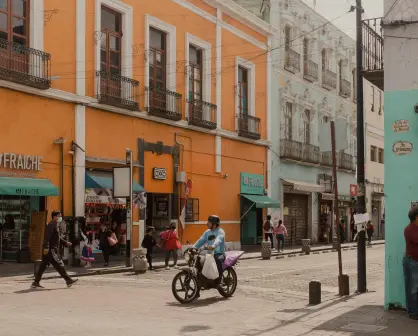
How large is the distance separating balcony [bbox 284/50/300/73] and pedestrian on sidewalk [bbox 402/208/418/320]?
26359 millimetres

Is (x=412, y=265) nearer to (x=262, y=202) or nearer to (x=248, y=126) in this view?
(x=262, y=202)

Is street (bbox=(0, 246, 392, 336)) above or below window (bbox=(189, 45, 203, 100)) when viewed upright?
below

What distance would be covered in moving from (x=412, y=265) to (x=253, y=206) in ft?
75.5

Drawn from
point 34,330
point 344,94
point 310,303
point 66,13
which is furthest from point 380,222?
point 34,330

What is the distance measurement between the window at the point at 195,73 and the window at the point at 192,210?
4246mm

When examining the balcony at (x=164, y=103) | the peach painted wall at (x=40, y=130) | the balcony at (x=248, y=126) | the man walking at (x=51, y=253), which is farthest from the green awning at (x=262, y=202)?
the man walking at (x=51, y=253)

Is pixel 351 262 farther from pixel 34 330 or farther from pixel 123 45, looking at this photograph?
pixel 34 330

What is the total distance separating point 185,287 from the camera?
12484 mm

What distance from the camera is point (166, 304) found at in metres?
12.3

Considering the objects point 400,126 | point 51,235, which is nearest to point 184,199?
point 51,235

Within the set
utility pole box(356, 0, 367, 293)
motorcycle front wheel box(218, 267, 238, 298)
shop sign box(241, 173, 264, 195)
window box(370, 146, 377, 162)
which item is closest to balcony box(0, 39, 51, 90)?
motorcycle front wheel box(218, 267, 238, 298)

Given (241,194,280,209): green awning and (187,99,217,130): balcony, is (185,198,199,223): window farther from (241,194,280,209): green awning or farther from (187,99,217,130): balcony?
(241,194,280,209): green awning

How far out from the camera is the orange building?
20750 millimetres

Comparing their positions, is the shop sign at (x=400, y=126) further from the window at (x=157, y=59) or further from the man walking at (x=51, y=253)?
the window at (x=157, y=59)
